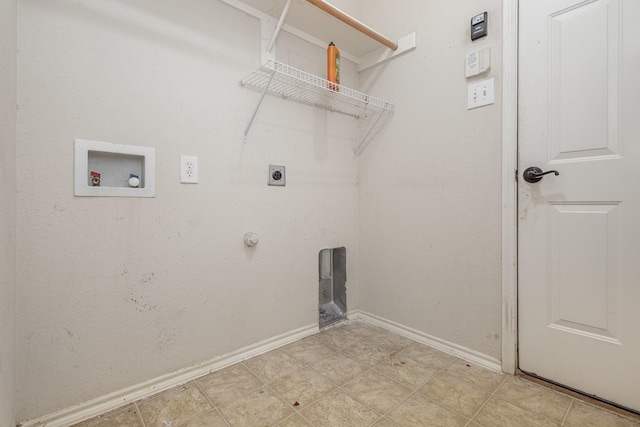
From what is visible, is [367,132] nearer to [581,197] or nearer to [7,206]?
[581,197]

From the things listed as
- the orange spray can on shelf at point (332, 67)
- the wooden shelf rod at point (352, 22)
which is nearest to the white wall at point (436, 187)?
the wooden shelf rod at point (352, 22)

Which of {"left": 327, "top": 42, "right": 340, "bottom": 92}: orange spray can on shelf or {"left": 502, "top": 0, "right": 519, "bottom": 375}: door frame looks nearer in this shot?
{"left": 502, "top": 0, "right": 519, "bottom": 375}: door frame

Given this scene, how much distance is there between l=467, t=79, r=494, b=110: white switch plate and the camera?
148 cm

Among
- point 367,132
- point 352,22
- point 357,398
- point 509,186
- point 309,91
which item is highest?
point 352,22

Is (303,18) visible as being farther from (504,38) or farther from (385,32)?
(504,38)

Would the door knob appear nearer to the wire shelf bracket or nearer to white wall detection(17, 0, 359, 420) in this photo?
the wire shelf bracket

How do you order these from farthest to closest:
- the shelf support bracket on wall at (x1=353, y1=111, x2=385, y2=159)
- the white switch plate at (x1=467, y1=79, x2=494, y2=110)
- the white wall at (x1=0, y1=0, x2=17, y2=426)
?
the shelf support bracket on wall at (x1=353, y1=111, x2=385, y2=159)
the white switch plate at (x1=467, y1=79, x2=494, y2=110)
the white wall at (x1=0, y1=0, x2=17, y2=426)

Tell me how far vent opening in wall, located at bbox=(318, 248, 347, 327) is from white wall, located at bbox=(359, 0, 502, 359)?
189 millimetres

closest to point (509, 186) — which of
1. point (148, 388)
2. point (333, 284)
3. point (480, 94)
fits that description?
point (480, 94)

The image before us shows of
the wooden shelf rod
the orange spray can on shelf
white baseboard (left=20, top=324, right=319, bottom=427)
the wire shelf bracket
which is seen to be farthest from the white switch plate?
white baseboard (left=20, top=324, right=319, bottom=427)

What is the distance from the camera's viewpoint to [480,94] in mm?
1513

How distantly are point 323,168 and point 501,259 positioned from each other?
1143mm

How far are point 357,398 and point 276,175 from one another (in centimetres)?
119

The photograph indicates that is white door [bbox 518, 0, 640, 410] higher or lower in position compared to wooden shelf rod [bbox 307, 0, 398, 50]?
lower
